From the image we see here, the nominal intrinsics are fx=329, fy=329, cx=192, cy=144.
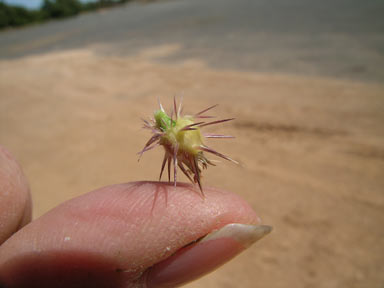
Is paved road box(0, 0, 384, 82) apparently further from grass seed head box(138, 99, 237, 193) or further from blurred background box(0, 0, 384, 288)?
grass seed head box(138, 99, 237, 193)

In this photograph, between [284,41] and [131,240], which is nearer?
[131,240]

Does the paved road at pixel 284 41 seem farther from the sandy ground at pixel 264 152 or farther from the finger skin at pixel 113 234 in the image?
the finger skin at pixel 113 234

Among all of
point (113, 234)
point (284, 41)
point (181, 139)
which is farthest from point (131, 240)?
point (284, 41)

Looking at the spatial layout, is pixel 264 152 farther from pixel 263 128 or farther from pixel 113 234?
pixel 113 234

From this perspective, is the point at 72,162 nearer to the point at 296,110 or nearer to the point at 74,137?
the point at 74,137

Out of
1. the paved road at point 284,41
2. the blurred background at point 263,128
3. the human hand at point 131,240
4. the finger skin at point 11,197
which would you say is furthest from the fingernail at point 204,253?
the paved road at point 284,41

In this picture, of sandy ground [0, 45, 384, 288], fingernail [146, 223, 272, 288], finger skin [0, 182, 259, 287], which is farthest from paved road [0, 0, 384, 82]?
finger skin [0, 182, 259, 287]
